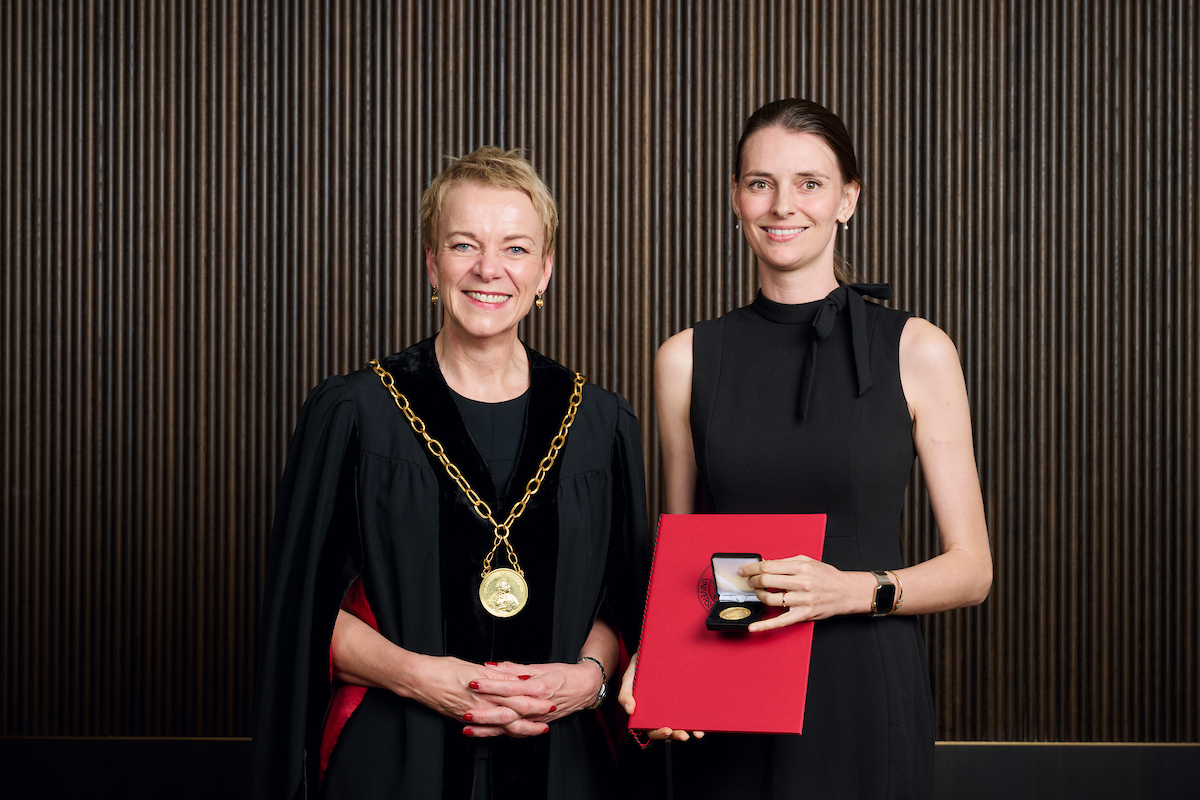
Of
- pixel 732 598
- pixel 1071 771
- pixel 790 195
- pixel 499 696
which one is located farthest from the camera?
pixel 1071 771

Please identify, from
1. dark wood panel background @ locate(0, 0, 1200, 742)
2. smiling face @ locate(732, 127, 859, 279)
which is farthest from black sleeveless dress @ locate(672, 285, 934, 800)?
dark wood panel background @ locate(0, 0, 1200, 742)

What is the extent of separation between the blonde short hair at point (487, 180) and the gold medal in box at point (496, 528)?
0.34 metres

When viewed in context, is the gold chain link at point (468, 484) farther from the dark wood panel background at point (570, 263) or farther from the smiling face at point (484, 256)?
the dark wood panel background at point (570, 263)

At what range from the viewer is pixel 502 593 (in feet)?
5.76

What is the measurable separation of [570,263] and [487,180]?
6.18ft

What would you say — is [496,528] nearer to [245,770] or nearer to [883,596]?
[883,596]

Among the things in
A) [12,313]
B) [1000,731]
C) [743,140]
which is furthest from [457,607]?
[12,313]

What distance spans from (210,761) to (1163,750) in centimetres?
375

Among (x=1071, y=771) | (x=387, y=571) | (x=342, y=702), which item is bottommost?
(x=1071, y=771)

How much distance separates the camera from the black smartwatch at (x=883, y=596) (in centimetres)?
159

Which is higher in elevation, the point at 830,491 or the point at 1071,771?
the point at 830,491

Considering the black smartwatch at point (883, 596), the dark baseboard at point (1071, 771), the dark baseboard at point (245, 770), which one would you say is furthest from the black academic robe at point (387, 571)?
the dark baseboard at point (1071, 771)

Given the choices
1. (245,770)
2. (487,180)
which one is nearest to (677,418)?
(487,180)

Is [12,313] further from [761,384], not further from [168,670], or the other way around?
[761,384]
